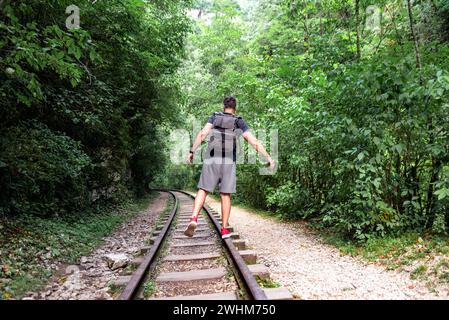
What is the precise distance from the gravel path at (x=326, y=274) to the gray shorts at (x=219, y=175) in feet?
3.91

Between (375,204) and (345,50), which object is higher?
(345,50)

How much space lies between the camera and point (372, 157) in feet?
15.2

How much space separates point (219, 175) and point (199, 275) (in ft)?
5.05

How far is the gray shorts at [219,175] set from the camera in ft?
14.8

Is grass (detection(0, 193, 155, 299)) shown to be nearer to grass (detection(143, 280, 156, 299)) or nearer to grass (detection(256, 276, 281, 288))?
grass (detection(143, 280, 156, 299))

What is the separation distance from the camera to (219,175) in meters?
4.56

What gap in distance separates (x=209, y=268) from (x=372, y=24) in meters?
6.47

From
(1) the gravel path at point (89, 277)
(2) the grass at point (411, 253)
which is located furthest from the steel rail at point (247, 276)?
(2) the grass at point (411, 253)

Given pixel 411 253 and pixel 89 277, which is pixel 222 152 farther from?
pixel 411 253

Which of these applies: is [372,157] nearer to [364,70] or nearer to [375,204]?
[375,204]

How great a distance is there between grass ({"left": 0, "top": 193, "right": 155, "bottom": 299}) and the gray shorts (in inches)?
93.4

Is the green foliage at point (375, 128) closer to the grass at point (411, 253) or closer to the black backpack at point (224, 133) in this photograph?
the grass at point (411, 253)

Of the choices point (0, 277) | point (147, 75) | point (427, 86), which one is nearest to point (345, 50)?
point (427, 86)

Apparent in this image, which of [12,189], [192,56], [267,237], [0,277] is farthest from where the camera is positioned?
[192,56]
